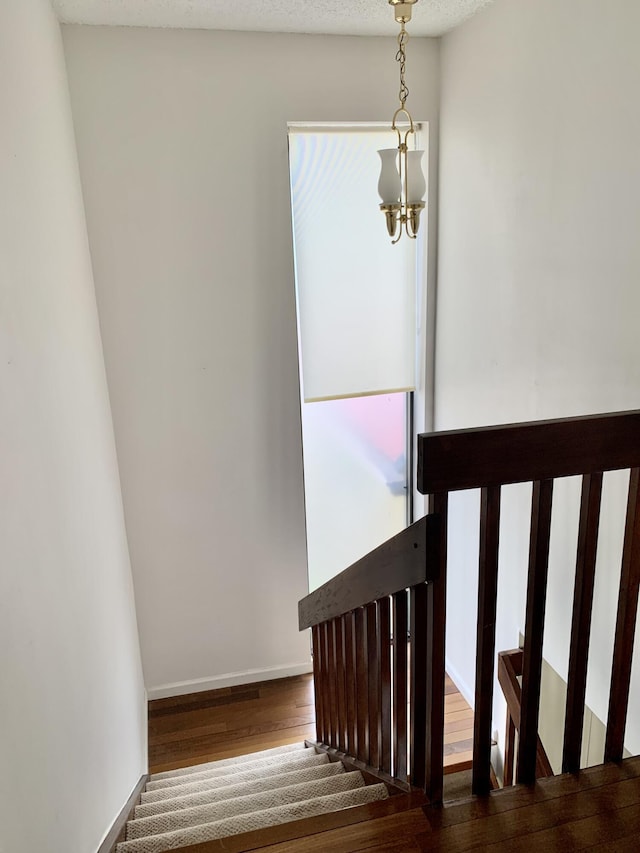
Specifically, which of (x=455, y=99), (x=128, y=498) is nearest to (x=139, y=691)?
(x=128, y=498)

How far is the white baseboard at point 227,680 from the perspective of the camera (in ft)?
11.7

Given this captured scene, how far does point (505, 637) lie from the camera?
2.88m

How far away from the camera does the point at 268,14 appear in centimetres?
258

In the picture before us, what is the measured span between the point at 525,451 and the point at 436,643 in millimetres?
420

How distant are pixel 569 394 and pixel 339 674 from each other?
1.31m

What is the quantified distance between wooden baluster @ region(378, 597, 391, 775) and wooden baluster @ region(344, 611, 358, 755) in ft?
0.89

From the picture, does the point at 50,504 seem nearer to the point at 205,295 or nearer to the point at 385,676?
the point at 385,676

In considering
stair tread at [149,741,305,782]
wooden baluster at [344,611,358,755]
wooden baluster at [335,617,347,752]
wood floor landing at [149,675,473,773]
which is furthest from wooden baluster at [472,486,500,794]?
wood floor landing at [149,675,473,773]

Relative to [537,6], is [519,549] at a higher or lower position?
lower

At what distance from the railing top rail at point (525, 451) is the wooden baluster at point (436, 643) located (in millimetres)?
64

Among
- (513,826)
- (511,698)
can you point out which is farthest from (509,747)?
(513,826)

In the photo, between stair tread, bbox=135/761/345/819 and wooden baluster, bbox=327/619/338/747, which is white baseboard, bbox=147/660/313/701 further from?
stair tread, bbox=135/761/345/819

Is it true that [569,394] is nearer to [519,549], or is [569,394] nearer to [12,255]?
[519,549]

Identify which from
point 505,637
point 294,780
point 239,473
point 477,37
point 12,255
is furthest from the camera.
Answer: point 239,473
